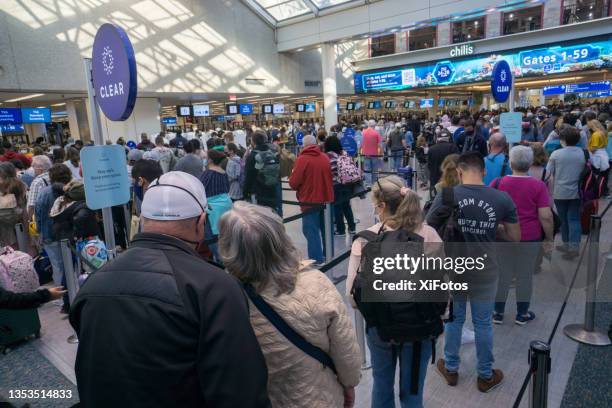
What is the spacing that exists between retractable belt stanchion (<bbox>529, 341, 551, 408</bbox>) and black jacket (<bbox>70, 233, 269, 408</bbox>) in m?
1.25

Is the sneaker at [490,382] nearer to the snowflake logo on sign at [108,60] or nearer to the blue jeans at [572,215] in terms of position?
the blue jeans at [572,215]

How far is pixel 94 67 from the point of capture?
9.41 ft

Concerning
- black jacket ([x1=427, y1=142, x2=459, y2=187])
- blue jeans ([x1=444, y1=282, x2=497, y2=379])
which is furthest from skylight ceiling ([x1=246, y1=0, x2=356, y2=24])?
blue jeans ([x1=444, y1=282, x2=497, y2=379])

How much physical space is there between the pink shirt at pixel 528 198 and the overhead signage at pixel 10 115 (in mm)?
15250

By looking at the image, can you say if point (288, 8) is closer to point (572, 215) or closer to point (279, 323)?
point (572, 215)

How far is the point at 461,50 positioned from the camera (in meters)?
19.1

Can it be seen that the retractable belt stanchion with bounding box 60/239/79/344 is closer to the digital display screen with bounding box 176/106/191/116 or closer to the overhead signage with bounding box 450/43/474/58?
the digital display screen with bounding box 176/106/191/116

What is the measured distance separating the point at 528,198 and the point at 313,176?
8.84 feet

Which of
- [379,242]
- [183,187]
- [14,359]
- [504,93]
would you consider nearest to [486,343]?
[379,242]

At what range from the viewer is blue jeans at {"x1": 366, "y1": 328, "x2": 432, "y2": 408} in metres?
2.14

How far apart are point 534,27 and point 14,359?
2283cm

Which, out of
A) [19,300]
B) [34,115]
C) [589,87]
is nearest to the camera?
[19,300]

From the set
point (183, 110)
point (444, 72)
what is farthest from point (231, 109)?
point (444, 72)

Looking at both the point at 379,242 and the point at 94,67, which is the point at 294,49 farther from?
the point at 379,242
